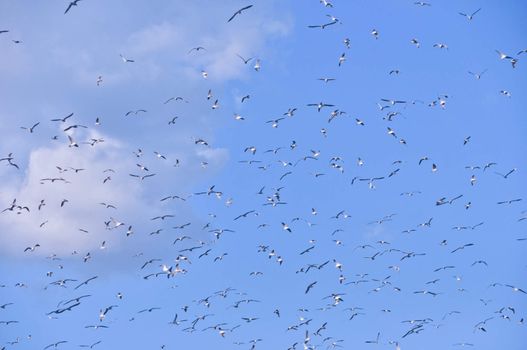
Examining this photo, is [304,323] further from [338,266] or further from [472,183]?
[472,183]

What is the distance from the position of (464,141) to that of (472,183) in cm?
541

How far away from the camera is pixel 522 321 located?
63312 mm

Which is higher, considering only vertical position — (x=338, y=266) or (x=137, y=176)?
(x=137, y=176)

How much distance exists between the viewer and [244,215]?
70.1 metres

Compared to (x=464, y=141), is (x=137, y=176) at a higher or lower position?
lower

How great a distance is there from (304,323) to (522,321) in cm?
2258

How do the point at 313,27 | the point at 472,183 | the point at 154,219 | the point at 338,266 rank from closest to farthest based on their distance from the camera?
the point at 313,27, the point at 338,266, the point at 472,183, the point at 154,219

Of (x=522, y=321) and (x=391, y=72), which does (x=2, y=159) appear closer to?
(x=391, y=72)

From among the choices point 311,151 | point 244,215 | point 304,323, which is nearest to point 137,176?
point 244,215

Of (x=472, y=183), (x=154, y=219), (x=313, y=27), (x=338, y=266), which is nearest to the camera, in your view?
(x=313, y=27)

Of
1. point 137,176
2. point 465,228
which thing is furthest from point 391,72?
point 137,176

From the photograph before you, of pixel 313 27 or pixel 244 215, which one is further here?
pixel 244 215

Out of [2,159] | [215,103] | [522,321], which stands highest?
[215,103]

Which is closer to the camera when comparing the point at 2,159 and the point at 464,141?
the point at 2,159
